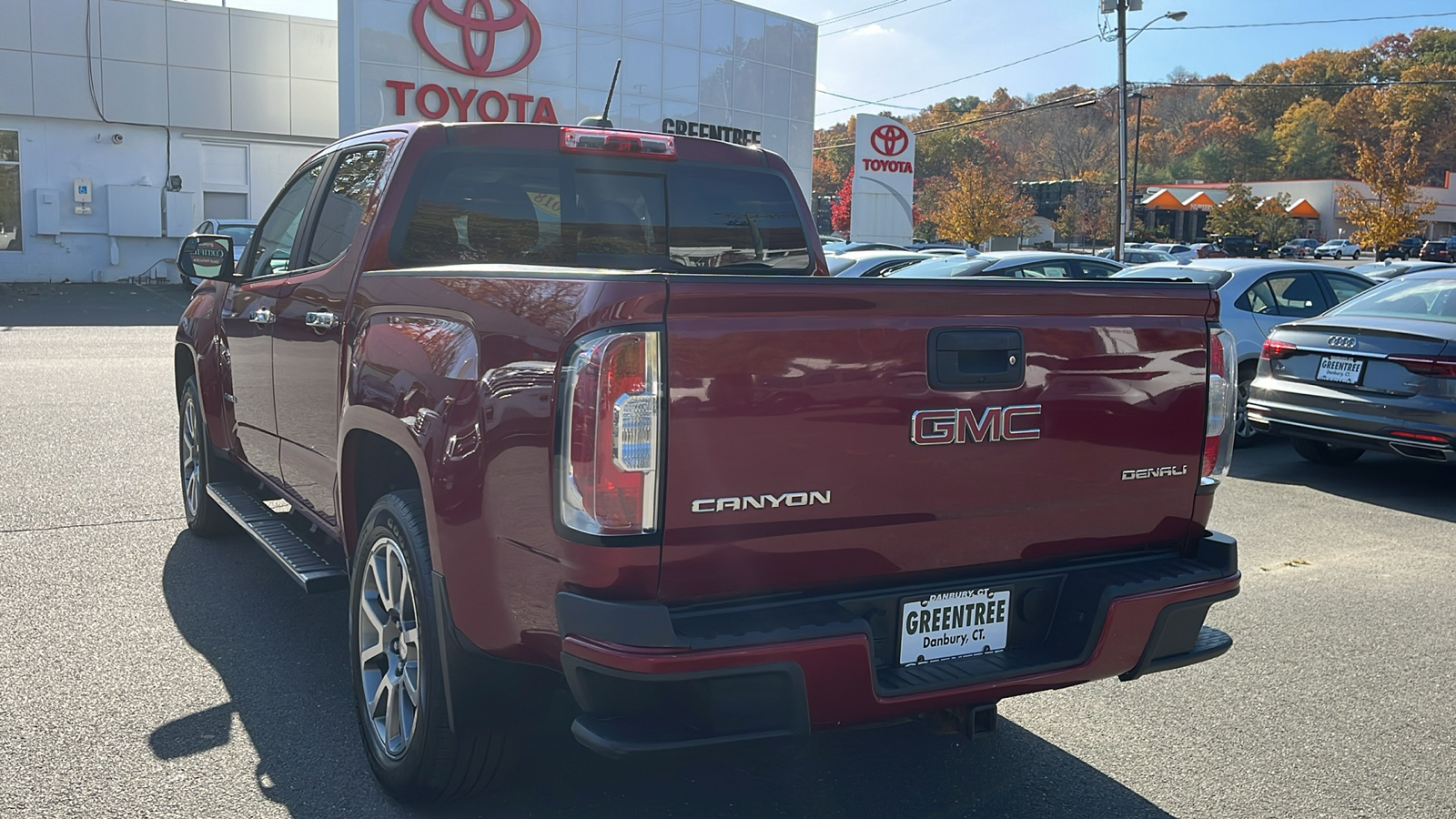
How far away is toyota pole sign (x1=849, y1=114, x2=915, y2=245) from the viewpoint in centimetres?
3219

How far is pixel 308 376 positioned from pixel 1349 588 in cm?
499

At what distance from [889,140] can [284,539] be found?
2951 centimetres

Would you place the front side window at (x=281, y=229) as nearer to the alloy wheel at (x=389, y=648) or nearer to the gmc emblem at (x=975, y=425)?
the alloy wheel at (x=389, y=648)

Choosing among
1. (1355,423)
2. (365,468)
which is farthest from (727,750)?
(1355,423)

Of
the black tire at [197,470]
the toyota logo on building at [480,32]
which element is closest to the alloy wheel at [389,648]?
the black tire at [197,470]

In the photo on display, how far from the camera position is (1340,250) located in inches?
2958

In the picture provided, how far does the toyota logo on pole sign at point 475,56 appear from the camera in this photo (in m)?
25.7

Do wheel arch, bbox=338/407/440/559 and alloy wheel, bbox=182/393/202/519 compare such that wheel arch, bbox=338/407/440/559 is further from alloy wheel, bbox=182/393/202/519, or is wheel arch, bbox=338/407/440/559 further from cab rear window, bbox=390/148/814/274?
alloy wheel, bbox=182/393/202/519

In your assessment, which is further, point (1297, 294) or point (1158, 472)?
point (1297, 294)

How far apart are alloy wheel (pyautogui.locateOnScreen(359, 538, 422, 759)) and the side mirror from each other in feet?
8.05

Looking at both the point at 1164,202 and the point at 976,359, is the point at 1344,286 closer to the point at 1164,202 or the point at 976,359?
the point at 976,359

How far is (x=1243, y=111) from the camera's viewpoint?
122 metres

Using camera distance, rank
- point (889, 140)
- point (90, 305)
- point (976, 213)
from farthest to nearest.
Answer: point (976, 213) < point (889, 140) < point (90, 305)

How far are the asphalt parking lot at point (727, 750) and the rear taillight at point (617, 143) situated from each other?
2.02m
